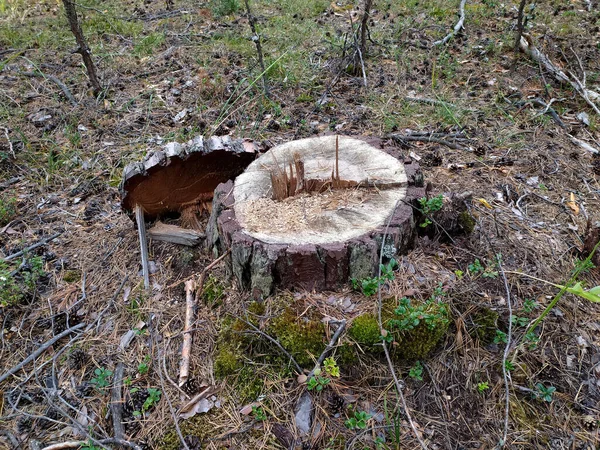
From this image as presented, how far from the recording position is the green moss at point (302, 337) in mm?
2098

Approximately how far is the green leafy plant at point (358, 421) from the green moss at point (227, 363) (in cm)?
62

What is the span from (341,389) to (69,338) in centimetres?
167

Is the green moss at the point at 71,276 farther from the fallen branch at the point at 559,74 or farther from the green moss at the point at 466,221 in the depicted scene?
the fallen branch at the point at 559,74

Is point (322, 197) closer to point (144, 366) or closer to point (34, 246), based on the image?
point (144, 366)

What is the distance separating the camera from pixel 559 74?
15.2ft

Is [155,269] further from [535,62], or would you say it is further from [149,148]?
[535,62]

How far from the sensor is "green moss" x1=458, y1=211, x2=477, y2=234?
262 cm

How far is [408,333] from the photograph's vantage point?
208 cm

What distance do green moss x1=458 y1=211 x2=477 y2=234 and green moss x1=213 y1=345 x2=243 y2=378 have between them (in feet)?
5.17

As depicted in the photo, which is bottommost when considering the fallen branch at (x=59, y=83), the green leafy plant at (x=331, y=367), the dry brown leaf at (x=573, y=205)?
the green leafy plant at (x=331, y=367)

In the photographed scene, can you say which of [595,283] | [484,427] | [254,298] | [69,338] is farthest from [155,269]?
[595,283]

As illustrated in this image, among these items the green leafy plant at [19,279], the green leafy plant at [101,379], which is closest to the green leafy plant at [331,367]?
the green leafy plant at [101,379]

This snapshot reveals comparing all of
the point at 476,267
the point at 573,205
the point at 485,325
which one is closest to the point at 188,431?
the point at 485,325

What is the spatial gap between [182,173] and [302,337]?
149 centimetres
